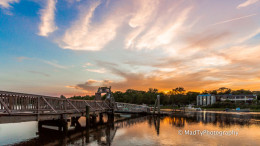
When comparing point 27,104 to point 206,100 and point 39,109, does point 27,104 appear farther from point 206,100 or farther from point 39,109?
point 206,100

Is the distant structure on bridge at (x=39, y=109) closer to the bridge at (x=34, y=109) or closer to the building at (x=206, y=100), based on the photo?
the bridge at (x=34, y=109)

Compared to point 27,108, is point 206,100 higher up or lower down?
lower down

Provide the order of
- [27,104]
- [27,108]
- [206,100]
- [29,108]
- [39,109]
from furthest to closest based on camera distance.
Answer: [206,100]
[39,109]
[29,108]
[27,104]
[27,108]

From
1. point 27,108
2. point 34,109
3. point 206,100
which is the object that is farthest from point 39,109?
point 206,100

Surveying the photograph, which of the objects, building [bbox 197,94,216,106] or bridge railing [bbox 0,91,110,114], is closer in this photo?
bridge railing [bbox 0,91,110,114]

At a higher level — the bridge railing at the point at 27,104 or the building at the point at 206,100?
the bridge railing at the point at 27,104

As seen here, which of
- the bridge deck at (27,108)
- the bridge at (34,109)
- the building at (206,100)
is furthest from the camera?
the building at (206,100)

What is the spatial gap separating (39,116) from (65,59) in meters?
22.2

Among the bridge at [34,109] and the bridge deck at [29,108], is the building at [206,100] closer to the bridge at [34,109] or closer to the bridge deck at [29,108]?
the bridge at [34,109]

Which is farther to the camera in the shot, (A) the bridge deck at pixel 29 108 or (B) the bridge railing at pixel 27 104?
(B) the bridge railing at pixel 27 104

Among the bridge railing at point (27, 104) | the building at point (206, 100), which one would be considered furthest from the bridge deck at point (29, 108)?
the building at point (206, 100)

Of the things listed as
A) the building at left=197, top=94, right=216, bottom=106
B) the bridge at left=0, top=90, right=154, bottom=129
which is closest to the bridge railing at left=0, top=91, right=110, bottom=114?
the bridge at left=0, top=90, right=154, bottom=129

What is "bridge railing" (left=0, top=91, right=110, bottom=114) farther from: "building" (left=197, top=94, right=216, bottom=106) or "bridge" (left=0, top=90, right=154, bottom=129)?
"building" (left=197, top=94, right=216, bottom=106)

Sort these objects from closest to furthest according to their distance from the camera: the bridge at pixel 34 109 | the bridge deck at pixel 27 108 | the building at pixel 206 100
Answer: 1. the bridge deck at pixel 27 108
2. the bridge at pixel 34 109
3. the building at pixel 206 100
